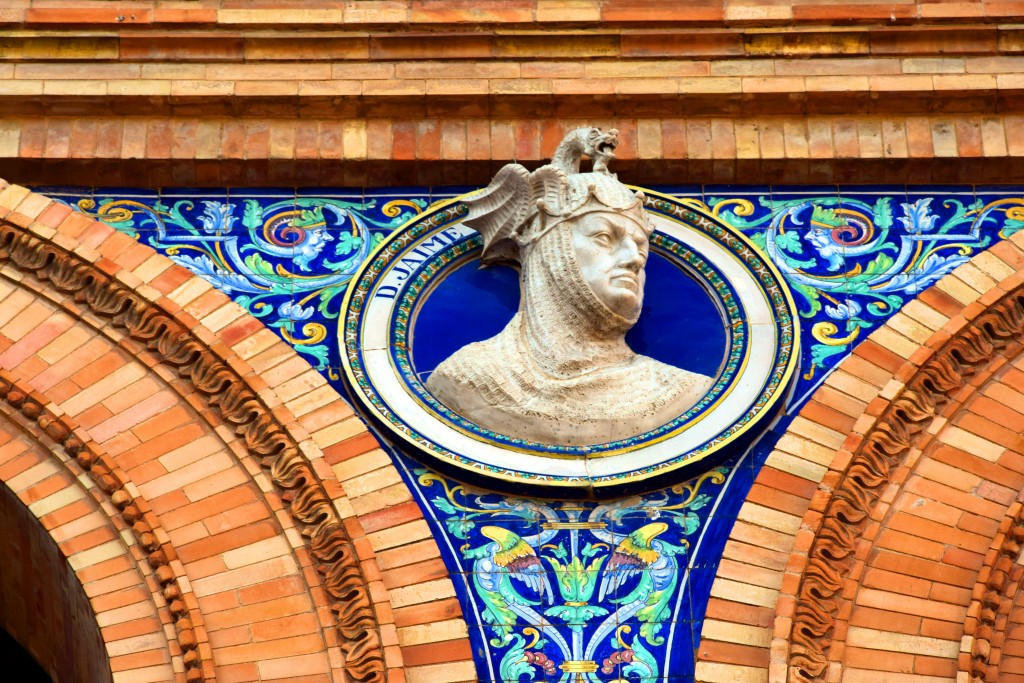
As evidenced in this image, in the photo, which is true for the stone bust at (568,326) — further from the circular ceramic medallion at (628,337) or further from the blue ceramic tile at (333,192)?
the blue ceramic tile at (333,192)

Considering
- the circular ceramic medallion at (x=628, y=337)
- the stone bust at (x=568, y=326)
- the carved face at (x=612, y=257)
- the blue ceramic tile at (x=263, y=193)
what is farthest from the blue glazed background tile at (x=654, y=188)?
the carved face at (x=612, y=257)

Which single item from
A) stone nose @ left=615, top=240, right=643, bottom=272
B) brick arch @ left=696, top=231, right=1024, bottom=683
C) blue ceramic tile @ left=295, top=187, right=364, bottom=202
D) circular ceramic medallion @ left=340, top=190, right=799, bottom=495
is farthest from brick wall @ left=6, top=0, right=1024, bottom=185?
brick arch @ left=696, top=231, right=1024, bottom=683

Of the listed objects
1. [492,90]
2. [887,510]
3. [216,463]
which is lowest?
[887,510]

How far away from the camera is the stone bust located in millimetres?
12586

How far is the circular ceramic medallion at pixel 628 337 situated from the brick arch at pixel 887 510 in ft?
1.36

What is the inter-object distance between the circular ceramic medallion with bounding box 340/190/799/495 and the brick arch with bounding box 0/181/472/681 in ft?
1.29

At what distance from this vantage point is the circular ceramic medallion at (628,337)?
40.7ft

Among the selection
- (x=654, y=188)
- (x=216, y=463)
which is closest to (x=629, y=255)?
(x=654, y=188)

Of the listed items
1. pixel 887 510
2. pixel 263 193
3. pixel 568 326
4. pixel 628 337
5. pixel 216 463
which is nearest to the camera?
pixel 887 510

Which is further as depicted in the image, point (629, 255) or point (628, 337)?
point (628, 337)

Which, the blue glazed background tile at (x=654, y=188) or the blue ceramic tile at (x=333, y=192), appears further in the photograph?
the blue ceramic tile at (x=333, y=192)

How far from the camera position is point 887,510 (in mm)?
12039

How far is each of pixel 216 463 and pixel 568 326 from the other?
197 cm

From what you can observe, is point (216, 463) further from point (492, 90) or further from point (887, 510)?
point (887, 510)
